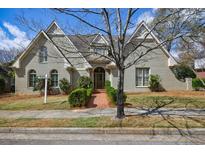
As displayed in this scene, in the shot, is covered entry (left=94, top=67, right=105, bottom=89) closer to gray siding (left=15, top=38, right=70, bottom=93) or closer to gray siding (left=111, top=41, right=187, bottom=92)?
gray siding (left=111, top=41, right=187, bottom=92)

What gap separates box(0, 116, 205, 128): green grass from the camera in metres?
7.20

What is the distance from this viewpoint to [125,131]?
6844 millimetres

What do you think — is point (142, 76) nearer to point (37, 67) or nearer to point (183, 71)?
point (183, 71)

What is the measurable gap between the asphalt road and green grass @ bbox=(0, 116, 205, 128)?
626 millimetres

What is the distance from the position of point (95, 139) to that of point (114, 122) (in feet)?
4.76

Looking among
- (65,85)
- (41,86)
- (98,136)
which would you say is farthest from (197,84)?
(98,136)

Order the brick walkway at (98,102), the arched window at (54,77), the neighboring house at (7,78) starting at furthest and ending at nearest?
the neighboring house at (7,78), the arched window at (54,77), the brick walkway at (98,102)

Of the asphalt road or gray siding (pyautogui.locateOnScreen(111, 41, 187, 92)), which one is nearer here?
the asphalt road

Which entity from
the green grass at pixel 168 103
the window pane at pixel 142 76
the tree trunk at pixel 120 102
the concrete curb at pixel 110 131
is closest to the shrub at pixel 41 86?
the window pane at pixel 142 76

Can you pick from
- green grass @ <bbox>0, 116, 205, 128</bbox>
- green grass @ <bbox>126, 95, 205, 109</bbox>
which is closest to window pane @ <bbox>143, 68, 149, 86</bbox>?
green grass @ <bbox>126, 95, 205, 109</bbox>

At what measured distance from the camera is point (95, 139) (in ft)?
20.6

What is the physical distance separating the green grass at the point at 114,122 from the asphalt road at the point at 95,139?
626 mm

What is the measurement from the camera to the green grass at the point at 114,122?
7.20 m

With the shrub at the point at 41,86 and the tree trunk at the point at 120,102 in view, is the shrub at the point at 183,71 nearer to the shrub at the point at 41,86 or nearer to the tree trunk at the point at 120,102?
the shrub at the point at 41,86
